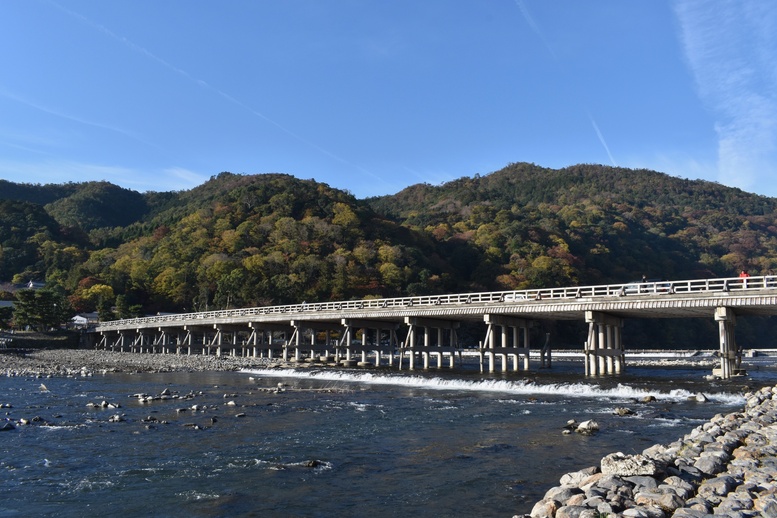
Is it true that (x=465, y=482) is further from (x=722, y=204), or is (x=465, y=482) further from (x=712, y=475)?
(x=722, y=204)

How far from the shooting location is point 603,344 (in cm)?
3272

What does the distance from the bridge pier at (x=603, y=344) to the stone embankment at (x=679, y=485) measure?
66.5ft

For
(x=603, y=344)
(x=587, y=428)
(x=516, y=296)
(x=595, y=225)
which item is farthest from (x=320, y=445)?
(x=595, y=225)

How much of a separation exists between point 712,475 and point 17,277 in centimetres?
11417

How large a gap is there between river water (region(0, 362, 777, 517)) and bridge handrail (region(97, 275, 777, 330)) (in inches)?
186

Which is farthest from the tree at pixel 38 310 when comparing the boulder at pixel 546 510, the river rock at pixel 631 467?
the boulder at pixel 546 510

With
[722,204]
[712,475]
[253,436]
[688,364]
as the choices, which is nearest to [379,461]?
[253,436]

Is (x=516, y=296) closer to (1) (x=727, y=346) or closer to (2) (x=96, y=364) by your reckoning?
(1) (x=727, y=346)

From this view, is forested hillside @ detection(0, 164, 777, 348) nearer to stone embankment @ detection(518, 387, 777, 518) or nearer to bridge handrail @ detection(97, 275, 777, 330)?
bridge handrail @ detection(97, 275, 777, 330)

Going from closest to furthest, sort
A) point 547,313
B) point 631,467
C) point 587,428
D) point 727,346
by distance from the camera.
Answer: point 631,467
point 587,428
point 727,346
point 547,313

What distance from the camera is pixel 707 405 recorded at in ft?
71.6

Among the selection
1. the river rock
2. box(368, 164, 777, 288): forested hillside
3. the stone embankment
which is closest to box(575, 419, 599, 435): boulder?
the stone embankment

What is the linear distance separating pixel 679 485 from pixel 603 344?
25748 millimetres

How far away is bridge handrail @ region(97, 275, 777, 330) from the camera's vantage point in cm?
2789
